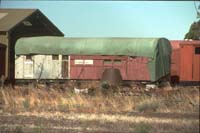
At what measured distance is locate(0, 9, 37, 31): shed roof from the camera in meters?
41.7

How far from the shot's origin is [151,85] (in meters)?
29.6

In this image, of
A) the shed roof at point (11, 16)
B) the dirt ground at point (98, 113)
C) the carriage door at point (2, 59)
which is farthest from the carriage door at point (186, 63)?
the shed roof at point (11, 16)

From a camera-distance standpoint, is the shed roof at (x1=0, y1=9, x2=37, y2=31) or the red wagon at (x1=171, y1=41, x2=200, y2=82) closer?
the red wagon at (x1=171, y1=41, x2=200, y2=82)

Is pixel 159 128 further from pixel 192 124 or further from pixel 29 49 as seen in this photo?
pixel 29 49

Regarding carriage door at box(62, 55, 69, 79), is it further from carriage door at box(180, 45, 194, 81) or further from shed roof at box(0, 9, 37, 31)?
shed roof at box(0, 9, 37, 31)

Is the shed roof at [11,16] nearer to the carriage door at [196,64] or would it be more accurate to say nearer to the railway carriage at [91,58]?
the railway carriage at [91,58]

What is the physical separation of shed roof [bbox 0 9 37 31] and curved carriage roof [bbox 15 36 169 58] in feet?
28.5

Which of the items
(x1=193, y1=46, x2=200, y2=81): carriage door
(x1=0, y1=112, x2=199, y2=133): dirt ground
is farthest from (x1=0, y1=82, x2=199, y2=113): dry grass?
(x1=193, y1=46, x2=200, y2=81): carriage door

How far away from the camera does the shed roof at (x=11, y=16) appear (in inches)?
1641

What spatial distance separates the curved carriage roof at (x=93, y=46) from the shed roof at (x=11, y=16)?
8.69 m

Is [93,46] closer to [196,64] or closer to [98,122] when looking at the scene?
[196,64]

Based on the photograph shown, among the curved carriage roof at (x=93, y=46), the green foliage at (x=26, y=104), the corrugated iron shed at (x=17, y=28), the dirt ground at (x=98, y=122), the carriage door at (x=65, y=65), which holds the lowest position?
the dirt ground at (x=98, y=122)

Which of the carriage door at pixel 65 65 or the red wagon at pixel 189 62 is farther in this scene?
the carriage door at pixel 65 65

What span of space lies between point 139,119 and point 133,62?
51.8 feet
